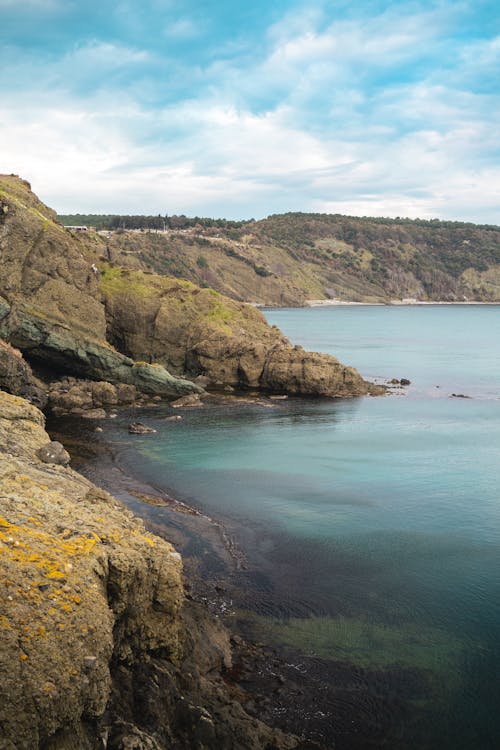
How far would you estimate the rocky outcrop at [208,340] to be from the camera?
56719mm

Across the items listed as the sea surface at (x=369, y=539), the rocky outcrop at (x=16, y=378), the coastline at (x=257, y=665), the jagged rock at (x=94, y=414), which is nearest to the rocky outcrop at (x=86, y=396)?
the jagged rock at (x=94, y=414)

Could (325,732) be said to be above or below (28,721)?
below

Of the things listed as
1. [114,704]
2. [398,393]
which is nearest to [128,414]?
[398,393]

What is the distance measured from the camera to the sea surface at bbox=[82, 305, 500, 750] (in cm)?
1519

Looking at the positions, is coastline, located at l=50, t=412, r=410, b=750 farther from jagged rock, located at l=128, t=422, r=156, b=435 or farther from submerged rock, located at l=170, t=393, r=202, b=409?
submerged rock, located at l=170, t=393, r=202, b=409

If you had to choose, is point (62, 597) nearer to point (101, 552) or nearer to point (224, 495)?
point (101, 552)

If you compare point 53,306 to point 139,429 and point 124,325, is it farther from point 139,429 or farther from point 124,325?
point 139,429

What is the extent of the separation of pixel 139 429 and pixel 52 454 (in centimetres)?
2080

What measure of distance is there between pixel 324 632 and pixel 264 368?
40.8 metres

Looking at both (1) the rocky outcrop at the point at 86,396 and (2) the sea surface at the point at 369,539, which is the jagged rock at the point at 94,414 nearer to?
(1) the rocky outcrop at the point at 86,396

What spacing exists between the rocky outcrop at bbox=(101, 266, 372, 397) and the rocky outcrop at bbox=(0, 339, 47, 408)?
18.0m

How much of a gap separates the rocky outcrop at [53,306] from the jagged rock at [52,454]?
94.6ft

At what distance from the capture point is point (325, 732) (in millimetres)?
13672

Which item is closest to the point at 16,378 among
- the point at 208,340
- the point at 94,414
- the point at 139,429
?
the point at 94,414
